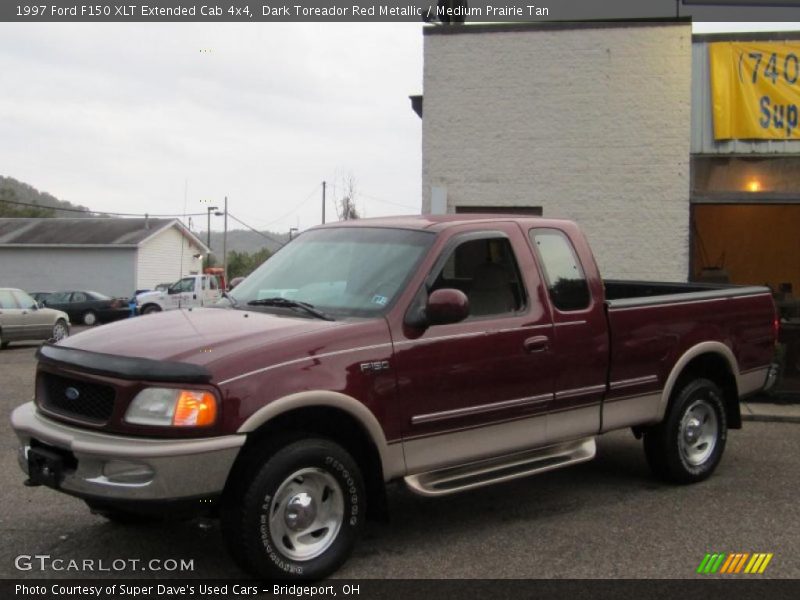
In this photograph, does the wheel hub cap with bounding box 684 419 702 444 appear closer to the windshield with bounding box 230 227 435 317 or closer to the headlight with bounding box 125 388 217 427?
the windshield with bounding box 230 227 435 317

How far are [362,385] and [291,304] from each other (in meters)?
0.80

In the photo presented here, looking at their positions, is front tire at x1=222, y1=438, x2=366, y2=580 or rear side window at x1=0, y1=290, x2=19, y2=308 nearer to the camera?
front tire at x1=222, y1=438, x2=366, y2=580

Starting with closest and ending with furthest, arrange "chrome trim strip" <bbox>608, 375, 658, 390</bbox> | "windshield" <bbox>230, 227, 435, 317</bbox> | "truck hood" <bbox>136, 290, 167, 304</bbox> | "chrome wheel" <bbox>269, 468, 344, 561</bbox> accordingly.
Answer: "chrome wheel" <bbox>269, 468, 344, 561</bbox>, "windshield" <bbox>230, 227, 435, 317</bbox>, "chrome trim strip" <bbox>608, 375, 658, 390</bbox>, "truck hood" <bbox>136, 290, 167, 304</bbox>

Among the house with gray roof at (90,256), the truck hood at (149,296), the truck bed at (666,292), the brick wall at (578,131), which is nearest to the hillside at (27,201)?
the house with gray roof at (90,256)

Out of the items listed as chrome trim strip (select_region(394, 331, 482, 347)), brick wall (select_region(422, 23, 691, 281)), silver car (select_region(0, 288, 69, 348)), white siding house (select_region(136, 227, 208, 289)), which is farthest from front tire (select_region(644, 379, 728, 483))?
white siding house (select_region(136, 227, 208, 289))

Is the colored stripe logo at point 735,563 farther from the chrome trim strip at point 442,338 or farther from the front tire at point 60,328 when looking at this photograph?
the front tire at point 60,328

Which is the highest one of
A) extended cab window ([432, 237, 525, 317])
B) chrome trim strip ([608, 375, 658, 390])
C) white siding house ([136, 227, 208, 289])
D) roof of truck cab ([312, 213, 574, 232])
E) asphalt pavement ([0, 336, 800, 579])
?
white siding house ([136, 227, 208, 289])

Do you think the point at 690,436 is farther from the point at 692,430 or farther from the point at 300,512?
the point at 300,512

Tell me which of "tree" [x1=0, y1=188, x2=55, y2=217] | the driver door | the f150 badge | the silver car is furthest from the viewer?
"tree" [x1=0, y1=188, x2=55, y2=217]

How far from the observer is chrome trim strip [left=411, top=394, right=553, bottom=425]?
4.57 m

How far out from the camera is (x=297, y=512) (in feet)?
13.6

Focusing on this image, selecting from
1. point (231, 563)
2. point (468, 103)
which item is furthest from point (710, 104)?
point (231, 563)

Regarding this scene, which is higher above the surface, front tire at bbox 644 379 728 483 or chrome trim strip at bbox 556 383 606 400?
chrome trim strip at bbox 556 383 606 400

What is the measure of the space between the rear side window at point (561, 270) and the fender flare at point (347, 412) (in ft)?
5.34
